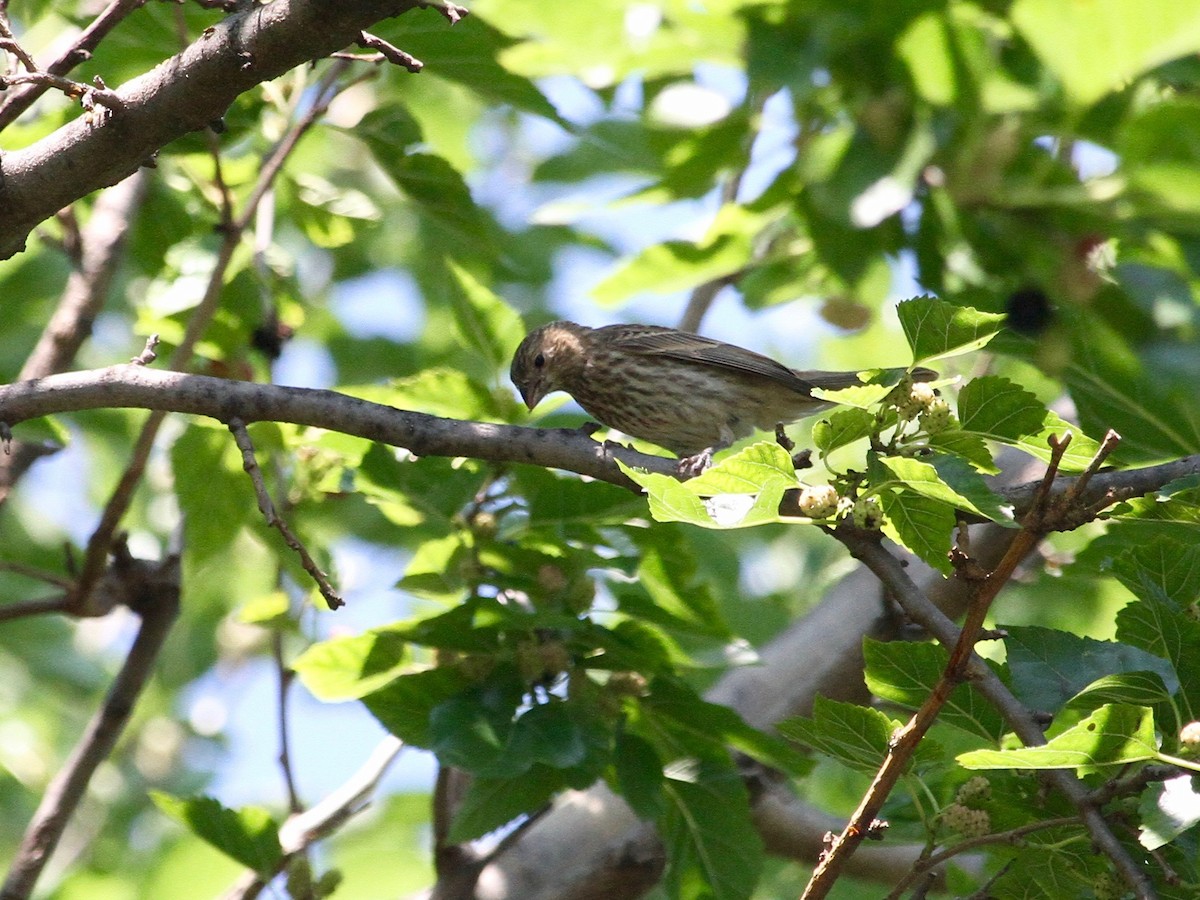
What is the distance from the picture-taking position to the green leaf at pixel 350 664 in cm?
438

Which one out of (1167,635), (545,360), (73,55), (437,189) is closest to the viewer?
(1167,635)

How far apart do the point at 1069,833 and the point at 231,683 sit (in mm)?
7963

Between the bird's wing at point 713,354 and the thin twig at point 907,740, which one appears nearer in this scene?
the thin twig at point 907,740

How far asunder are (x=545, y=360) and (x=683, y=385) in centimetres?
78

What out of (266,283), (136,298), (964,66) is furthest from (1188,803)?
(136,298)

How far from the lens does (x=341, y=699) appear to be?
14.4 feet

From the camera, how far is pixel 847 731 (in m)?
3.32

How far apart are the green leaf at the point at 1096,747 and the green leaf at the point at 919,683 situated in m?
0.41

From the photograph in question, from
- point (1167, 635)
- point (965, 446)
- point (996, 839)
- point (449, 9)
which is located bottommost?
point (996, 839)

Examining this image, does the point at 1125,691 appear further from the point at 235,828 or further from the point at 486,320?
the point at 235,828

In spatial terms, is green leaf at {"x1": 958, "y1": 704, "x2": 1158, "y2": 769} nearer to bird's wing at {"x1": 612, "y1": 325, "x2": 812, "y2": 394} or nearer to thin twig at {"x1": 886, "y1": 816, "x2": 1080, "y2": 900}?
thin twig at {"x1": 886, "y1": 816, "x2": 1080, "y2": 900}

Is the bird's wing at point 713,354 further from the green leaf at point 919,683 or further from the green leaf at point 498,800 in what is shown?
the green leaf at point 919,683

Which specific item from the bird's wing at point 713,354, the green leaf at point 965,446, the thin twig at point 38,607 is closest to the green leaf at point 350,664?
the thin twig at point 38,607

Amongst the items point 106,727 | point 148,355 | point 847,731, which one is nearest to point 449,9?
point 148,355
